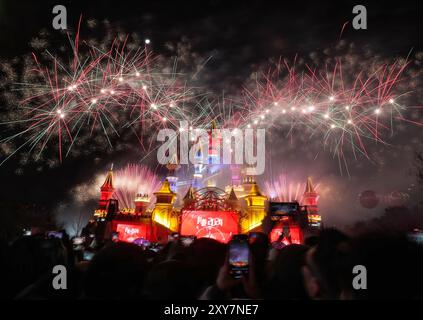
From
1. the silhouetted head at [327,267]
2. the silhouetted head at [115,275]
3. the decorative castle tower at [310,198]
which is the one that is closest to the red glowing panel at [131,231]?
the decorative castle tower at [310,198]

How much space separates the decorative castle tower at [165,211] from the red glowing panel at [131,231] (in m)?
1.85

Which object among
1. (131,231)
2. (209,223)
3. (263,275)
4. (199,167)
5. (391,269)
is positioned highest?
(199,167)

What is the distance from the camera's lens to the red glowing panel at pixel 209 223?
89.6 ft

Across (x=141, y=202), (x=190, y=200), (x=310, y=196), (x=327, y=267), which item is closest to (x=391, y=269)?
(x=327, y=267)

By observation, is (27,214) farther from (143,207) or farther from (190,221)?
(190,221)

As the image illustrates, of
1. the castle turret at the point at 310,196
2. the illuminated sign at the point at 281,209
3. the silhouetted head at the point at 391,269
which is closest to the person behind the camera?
the silhouetted head at the point at 391,269

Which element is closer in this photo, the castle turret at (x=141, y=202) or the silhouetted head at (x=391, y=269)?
the silhouetted head at (x=391, y=269)

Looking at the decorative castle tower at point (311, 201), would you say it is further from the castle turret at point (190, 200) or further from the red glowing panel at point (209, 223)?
the castle turret at point (190, 200)

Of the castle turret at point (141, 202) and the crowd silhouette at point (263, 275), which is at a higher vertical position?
the crowd silhouette at point (263, 275)

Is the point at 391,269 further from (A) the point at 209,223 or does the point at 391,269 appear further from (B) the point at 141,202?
(B) the point at 141,202

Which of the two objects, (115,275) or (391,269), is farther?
(115,275)

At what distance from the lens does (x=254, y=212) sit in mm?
29766

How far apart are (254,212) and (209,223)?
18.9 ft
